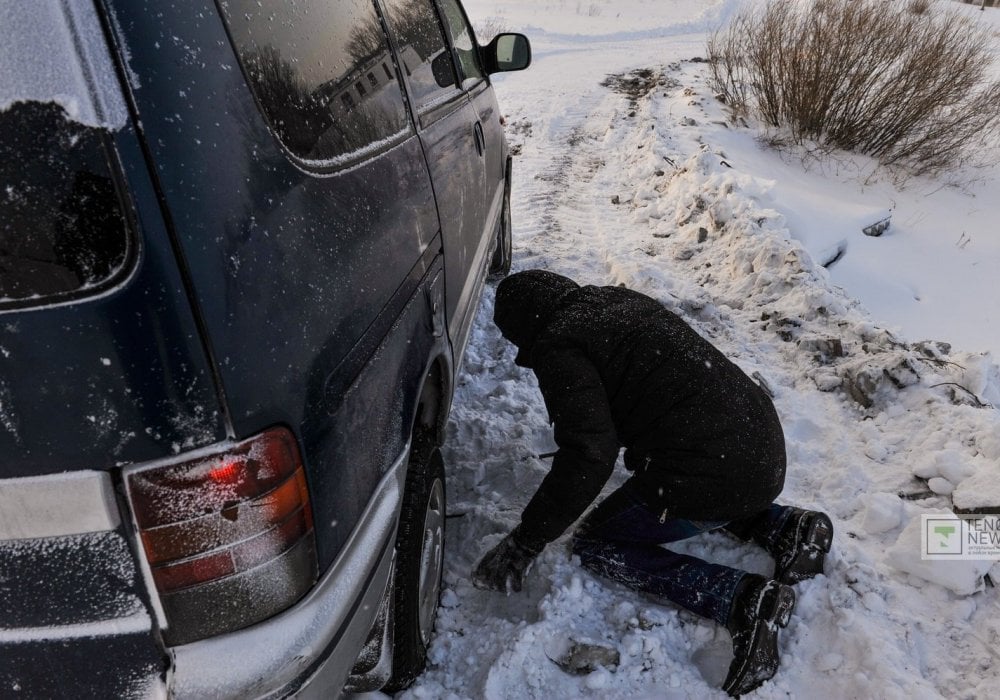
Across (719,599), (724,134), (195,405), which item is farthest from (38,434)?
(724,134)

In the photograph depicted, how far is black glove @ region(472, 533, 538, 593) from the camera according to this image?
2090 millimetres

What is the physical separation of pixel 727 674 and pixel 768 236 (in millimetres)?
3320

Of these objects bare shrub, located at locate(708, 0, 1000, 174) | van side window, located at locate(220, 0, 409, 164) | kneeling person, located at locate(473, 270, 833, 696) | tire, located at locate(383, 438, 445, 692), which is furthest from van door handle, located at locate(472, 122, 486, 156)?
bare shrub, located at locate(708, 0, 1000, 174)

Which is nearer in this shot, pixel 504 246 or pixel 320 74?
pixel 320 74

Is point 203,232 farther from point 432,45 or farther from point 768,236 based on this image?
point 768,236

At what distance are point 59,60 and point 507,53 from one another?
2988mm

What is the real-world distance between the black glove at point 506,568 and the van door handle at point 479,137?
1.67 meters

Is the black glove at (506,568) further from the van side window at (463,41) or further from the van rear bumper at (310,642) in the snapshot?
the van side window at (463,41)

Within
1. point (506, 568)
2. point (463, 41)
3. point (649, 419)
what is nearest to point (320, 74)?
point (649, 419)

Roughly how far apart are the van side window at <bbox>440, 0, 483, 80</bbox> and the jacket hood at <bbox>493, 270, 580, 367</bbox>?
120cm

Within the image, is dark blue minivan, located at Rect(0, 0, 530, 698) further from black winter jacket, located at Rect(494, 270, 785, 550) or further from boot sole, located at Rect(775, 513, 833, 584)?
boot sole, located at Rect(775, 513, 833, 584)

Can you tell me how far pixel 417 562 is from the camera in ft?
5.32

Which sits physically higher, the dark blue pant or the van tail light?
the van tail light

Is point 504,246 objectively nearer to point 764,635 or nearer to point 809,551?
point 809,551
